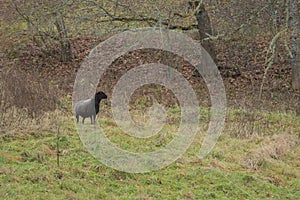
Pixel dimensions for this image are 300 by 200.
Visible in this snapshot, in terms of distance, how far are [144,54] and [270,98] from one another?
6.32 metres

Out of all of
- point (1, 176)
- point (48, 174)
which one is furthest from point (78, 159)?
point (1, 176)

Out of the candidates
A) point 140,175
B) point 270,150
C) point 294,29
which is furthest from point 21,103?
point 294,29

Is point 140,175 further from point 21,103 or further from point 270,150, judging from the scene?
point 21,103

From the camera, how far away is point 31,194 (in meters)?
6.57

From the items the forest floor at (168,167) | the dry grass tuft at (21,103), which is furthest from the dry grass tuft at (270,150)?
the dry grass tuft at (21,103)

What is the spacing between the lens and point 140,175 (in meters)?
7.65

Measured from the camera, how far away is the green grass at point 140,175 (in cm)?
694

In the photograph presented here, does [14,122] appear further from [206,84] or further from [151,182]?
[206,84]

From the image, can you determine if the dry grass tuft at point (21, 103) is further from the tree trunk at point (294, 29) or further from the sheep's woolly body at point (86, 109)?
the tree trunk at point (294, 29)

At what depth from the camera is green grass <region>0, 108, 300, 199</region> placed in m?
6.94

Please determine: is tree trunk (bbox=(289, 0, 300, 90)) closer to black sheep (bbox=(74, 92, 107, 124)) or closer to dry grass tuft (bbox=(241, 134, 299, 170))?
dry grass tuft (bbox=(241, 134, 299, 170))

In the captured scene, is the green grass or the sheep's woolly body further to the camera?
the sheep's woolly body

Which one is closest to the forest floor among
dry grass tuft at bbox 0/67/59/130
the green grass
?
the green grass

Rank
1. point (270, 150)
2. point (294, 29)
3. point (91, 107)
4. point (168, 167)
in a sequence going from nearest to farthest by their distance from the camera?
1. point (168, 167)
2. point (270, 150)
3. point (91, 107)
4. point (294, 29)
